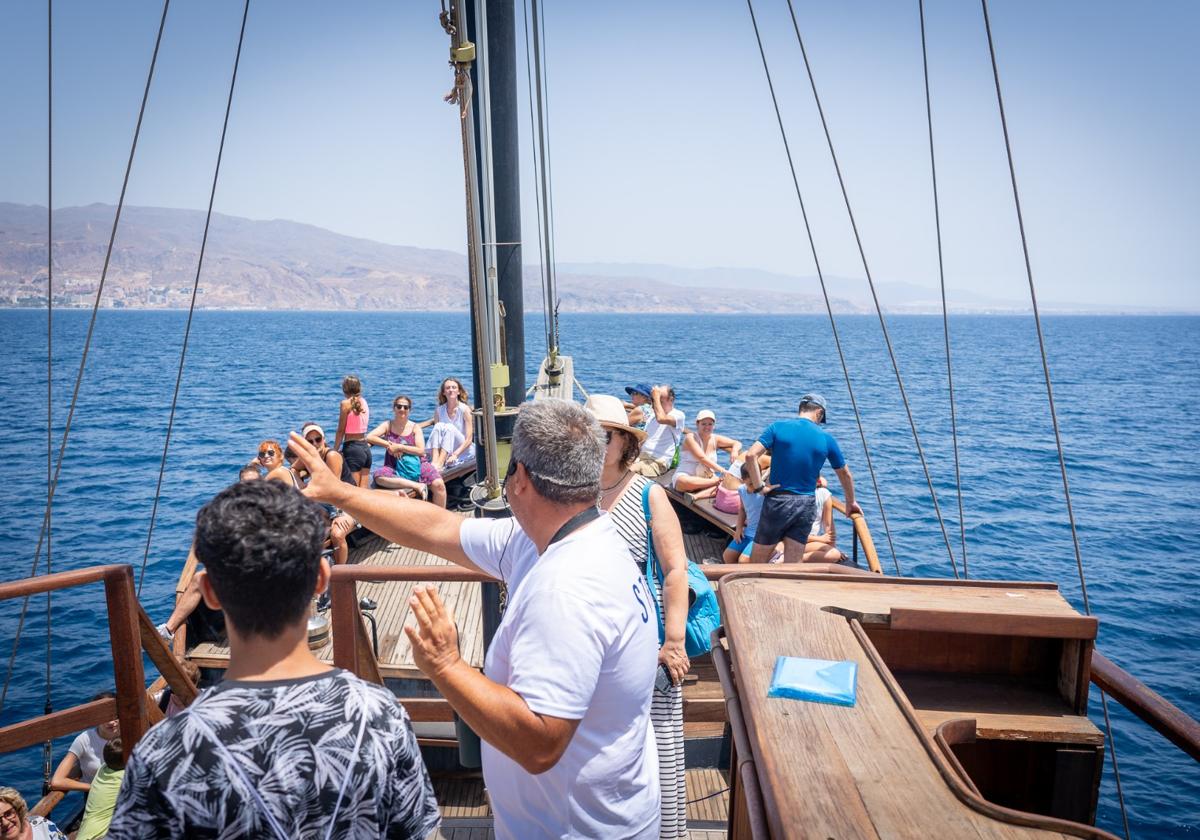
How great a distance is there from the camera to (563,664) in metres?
1.61

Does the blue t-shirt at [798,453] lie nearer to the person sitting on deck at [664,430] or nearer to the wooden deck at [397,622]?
the wooden deck at [397,622]

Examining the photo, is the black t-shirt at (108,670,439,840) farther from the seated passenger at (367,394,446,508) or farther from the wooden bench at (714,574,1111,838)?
the seated passenger at (367,394,446,508)

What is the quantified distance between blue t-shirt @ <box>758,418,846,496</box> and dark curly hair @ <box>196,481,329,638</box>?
449 cm

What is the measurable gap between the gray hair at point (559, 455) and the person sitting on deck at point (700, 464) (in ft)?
23.3

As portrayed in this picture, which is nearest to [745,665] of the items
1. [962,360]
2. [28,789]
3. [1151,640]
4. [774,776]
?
[774,776]

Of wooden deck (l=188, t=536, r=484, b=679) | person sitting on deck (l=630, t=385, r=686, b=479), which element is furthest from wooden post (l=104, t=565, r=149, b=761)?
person sitting on deck (l=630, t=385, r=686, b=479)

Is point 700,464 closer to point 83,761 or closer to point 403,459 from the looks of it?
point 403,459

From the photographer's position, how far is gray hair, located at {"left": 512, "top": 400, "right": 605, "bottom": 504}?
1.84 m

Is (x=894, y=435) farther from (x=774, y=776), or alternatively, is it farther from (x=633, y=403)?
(x=774, y=776)

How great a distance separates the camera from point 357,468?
28.5ft

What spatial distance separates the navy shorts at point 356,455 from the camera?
28.4 feet

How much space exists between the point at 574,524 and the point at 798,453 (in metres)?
4.21

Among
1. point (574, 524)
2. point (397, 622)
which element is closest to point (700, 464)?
point (397, 622)

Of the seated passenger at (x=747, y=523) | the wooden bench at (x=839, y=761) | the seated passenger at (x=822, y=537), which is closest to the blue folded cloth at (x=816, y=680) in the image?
the wooden bench at (x=839, y=761)
